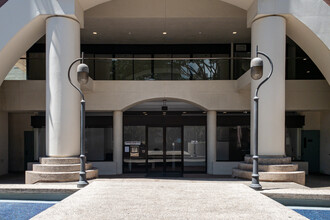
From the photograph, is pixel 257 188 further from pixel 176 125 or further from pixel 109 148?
pixel 109 148

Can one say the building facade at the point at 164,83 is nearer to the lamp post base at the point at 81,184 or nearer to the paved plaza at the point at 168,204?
the lamp post base at the point at 81,184

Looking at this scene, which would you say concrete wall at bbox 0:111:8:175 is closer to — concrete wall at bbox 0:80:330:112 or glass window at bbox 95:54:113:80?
concrete wall at bbox 0:80:330:112

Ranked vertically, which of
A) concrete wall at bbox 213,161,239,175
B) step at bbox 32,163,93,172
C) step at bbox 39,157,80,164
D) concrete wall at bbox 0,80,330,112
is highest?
concrete wall at bbox 0,80,330,112

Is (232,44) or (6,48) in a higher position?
(232,44)

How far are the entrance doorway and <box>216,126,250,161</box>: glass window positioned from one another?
2.17 m

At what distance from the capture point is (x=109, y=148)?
17.6 m

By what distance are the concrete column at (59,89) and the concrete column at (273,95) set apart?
7078 millimetres

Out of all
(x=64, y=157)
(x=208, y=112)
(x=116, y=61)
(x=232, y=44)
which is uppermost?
(x=232, y=44)

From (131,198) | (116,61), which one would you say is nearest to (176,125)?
(116,61)

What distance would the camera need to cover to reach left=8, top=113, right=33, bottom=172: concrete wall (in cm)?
1830

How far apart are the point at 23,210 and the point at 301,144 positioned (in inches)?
584

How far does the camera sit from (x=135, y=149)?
17.7 metres

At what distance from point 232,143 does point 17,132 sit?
40.0ft

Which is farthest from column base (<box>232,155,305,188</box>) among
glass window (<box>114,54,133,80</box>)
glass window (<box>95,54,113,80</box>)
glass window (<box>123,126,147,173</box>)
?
glass window (<box>95,54,113,80</box>)
